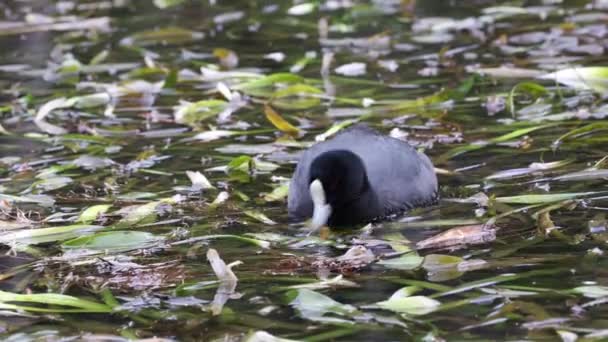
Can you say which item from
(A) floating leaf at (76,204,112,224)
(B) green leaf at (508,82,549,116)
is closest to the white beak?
(A) floating leaf at (76,204,112,224)

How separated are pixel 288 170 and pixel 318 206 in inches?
42.5

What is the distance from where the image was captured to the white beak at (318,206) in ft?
17.9

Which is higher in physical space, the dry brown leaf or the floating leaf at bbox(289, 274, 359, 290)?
the floating leaf at bbox(289, 274, 359, 290)

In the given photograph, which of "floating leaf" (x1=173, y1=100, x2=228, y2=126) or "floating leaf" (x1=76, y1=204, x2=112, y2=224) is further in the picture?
"floating leaf" (x1=173, y1=100, x2=228, y2=126)

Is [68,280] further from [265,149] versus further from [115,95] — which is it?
[115,95]

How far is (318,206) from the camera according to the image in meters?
5.50

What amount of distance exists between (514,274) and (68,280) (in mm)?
1605

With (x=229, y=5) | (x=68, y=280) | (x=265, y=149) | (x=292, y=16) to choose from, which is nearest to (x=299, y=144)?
(x=265, y=149)

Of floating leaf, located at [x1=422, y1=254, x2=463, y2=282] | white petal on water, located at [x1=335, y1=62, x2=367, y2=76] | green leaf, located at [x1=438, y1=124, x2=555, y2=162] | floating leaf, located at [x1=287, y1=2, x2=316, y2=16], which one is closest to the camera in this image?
floating leaf, located at [x1=422, y1=254, x2=463, y2=282]

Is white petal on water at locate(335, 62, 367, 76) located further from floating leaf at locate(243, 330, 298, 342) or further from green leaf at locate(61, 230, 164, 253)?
floating leaf at locate(243, 330, 298, 342)

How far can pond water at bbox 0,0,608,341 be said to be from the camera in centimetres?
427

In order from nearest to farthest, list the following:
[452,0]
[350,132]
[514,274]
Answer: [514,274], [350,132], [452,0]

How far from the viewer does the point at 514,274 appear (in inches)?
178

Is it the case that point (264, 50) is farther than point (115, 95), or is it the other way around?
point (264, 50)
